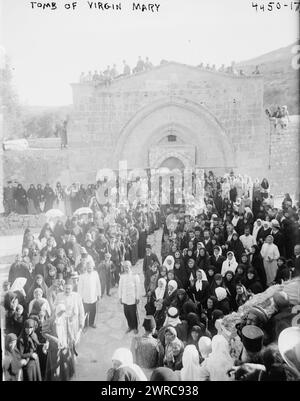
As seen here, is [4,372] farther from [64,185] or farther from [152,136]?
[152,136]

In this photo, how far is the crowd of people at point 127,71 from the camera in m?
7.23

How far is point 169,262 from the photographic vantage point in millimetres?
7148

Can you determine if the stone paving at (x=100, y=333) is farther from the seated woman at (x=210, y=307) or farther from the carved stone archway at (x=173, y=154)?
the carved stone archway at (x=173, y=154)

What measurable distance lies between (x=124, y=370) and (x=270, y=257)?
271 centimetres

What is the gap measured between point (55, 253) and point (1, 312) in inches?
46.5

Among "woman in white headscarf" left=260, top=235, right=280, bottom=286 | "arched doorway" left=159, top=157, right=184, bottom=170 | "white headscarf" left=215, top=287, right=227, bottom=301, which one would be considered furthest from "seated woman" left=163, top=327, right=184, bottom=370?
"arched doorway" left=159, top=157, right=184, bottom=170

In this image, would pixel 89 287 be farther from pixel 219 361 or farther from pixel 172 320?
pixel 219 361

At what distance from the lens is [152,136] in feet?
25.6

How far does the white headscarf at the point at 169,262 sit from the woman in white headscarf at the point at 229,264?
2.51ft

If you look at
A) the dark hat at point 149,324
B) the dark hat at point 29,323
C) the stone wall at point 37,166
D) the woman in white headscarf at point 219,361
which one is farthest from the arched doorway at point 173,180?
the dark hat at point 29,323

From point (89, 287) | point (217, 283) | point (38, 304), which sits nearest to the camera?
point (38, 304)

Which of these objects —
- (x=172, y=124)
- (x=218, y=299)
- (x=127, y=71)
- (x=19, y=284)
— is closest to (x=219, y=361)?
(x=218, y=299)

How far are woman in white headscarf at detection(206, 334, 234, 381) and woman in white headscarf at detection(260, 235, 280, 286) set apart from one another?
128cm
